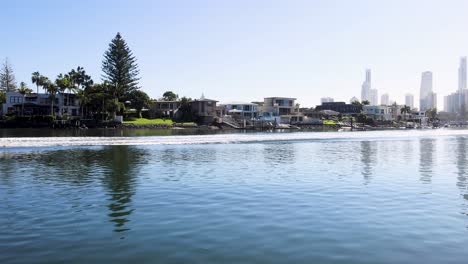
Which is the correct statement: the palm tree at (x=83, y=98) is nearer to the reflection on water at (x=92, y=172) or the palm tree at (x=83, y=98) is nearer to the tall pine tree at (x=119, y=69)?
the tall pine tree at (x=119, y=69)

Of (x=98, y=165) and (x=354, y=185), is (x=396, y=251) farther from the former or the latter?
(x=98, y=165)

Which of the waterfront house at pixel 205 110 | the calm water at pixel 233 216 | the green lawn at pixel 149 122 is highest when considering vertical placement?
the waterfront house at pixel 205 110

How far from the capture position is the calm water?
10.8m

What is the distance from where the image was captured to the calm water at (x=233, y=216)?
10.8 m

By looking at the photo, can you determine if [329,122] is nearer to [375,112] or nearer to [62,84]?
[375,112]

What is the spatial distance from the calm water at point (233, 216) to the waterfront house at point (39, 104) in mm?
94119

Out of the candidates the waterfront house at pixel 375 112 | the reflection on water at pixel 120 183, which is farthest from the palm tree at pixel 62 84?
the waterfront house at pixel 375 112

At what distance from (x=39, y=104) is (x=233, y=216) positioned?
113 metres

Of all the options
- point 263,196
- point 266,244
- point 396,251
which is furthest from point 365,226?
point 263,196

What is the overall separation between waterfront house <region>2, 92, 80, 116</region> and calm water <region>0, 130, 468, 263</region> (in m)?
94.1

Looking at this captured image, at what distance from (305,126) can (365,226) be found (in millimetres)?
139361

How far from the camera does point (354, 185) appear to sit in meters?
22.1

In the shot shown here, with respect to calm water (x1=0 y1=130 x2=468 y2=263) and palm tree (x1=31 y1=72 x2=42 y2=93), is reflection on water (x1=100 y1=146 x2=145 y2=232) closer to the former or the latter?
calm water (x1=0 y1=130 x2=468 y2=263)

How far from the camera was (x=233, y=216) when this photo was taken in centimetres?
1498
